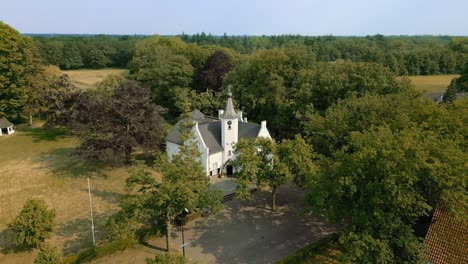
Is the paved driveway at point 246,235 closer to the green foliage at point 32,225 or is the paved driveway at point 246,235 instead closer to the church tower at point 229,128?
the green foliage at point 32,225

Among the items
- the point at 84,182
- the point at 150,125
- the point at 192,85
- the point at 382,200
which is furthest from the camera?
the point at 192,85

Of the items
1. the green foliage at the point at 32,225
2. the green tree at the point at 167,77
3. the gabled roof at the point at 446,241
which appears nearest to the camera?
the gabled roof at the point at 446,241

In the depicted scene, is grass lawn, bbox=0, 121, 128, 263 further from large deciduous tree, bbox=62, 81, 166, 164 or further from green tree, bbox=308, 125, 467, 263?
green tree, bbox=308, 125, 467, 263

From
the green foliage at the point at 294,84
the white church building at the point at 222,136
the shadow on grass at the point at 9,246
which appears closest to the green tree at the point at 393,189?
the white church building at the point at 222,136

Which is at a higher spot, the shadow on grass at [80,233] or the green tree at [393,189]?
the green tree at [393,189]

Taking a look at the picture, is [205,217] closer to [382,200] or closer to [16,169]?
[382,200]

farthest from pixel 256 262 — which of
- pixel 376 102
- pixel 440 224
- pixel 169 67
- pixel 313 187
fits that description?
pixel 169 67
